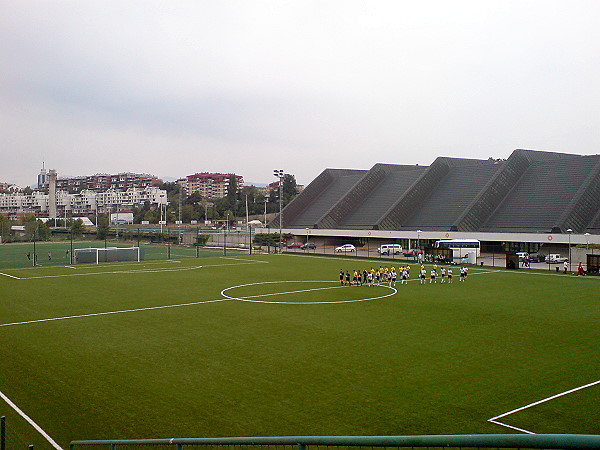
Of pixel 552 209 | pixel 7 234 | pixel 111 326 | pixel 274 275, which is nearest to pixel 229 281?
pixel 274 275

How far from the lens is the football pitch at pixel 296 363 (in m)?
11.8

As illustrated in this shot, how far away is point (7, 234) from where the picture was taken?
88.4m

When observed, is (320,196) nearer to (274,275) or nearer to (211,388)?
(274,275)

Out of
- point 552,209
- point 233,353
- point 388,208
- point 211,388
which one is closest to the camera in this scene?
point 211,388

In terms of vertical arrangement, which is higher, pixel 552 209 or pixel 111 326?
pixel 552 209

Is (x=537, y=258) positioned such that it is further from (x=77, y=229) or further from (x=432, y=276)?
(x=77, y=229)

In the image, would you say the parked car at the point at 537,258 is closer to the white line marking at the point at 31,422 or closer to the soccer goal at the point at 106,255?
the soccer goal at the point at 106,255

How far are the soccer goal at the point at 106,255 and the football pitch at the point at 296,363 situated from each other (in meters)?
22.4

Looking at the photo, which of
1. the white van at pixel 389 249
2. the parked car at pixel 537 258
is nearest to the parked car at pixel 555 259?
the parked car at pixel 537 258

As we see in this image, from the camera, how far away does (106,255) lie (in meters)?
56.7

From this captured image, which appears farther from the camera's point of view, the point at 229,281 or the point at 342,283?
the point at 229,281

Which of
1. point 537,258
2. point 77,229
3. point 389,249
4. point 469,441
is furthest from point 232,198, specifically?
point 469,441

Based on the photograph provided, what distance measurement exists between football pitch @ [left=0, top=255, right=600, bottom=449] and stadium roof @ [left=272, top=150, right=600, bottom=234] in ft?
122

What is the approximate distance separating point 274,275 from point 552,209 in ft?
140
